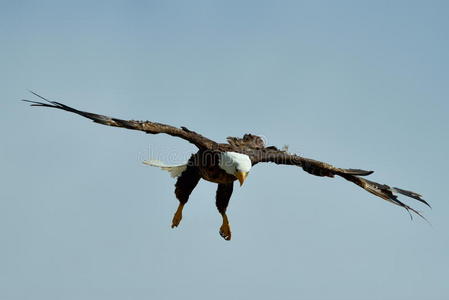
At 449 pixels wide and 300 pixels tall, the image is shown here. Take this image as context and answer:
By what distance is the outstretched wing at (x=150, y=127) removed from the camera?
38.4ft

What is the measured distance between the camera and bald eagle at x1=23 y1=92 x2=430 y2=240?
12.5 metres

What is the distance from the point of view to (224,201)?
14039 mm

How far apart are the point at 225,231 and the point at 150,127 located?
112 inches

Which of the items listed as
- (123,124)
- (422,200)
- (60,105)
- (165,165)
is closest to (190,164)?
(165,165)

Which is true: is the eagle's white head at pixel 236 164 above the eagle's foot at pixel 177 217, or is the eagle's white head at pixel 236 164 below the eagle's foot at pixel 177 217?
above

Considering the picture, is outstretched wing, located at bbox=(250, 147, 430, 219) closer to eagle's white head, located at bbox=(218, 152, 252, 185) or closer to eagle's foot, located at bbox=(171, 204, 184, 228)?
eagle's white head, located at bbox=(218, 152, 252, 185)

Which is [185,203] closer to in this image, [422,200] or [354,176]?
[354,176]

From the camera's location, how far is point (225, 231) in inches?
560

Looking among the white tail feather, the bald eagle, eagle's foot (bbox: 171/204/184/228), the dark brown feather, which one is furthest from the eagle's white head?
eagle's foot (bbox: 171/204/184/228)

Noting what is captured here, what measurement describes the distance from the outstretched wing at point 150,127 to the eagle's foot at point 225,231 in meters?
1.75

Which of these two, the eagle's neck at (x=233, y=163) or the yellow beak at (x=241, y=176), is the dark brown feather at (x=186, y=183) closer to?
the eagle's neck at (x=233, y=163)

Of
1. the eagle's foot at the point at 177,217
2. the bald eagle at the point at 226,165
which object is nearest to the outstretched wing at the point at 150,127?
the bald eagle at the point at 226,165

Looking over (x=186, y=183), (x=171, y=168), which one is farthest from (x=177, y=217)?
(x=171, y=168)

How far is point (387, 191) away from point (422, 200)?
60 centimetres
